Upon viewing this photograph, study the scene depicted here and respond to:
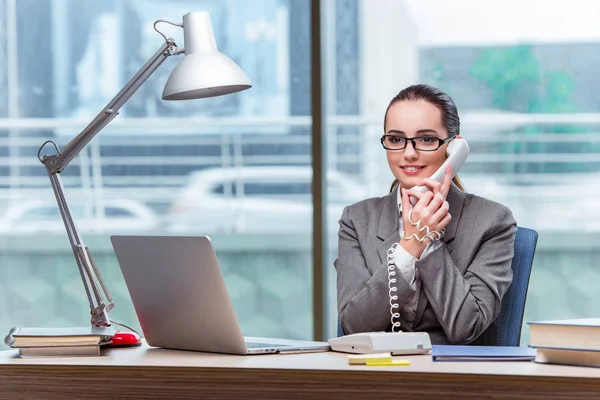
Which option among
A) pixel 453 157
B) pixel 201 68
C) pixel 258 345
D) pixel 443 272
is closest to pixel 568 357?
pixel 443 272

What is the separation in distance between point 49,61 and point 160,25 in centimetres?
52

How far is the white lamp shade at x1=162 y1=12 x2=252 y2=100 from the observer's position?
6.75 ft

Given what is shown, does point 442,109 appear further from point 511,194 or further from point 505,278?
point 511,194

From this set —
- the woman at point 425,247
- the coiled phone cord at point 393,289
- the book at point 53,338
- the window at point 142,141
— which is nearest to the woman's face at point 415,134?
the woman at point 425,247

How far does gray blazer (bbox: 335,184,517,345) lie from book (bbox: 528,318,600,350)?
436 millimetres

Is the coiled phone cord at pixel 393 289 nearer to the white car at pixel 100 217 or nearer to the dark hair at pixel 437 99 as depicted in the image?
the dark hair at pixel 437 99

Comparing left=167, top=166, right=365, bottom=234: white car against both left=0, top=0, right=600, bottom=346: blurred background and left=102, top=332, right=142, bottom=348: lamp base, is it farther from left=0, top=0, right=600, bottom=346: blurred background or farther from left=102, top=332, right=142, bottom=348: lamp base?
left=102, top=332, right=142, bottom=348: lamp base

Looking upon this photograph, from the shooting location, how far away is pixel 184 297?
1878 millimetres

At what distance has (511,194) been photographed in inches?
149

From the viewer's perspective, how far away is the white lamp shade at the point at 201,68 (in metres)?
2.06

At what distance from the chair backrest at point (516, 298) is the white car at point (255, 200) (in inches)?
64.0

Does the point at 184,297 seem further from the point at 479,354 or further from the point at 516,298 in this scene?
the point at 516,298

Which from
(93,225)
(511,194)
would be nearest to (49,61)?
(93,225)

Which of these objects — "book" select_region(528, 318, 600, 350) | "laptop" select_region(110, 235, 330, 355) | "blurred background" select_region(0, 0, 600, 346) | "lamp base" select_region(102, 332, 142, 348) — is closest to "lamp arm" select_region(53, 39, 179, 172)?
"laptop" select_region(110, 235, 330, 355)
